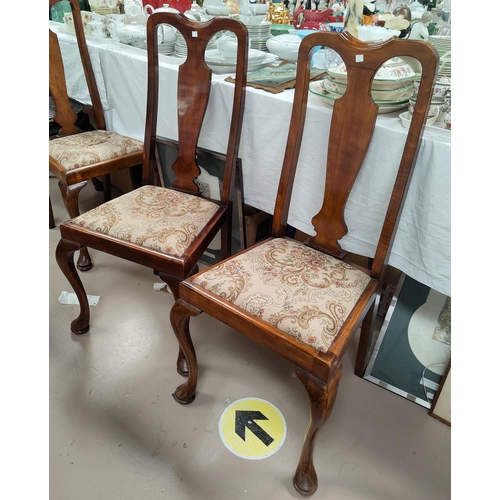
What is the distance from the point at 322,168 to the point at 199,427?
86 centimetres

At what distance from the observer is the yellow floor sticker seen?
111 cm

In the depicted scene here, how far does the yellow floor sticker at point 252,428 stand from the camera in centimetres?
111

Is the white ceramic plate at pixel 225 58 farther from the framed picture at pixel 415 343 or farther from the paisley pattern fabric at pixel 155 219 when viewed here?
the framed picture at pixel 415 343

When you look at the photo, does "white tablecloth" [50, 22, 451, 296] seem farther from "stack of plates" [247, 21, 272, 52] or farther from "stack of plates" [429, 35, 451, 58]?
"stack of plates" [247, 21, 272, 52]

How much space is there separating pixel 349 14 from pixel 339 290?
2.83 ft

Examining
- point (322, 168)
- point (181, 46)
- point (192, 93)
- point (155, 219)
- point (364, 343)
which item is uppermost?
point (181, 46)

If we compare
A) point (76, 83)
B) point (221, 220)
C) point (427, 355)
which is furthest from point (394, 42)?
point (76, 83)

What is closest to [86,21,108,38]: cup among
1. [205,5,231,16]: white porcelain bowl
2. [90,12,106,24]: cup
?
[90,12,106,24]: cup

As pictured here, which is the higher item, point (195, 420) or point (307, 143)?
point (307, 143)

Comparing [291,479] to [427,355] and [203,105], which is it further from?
[203,105]

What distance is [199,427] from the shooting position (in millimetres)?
1151

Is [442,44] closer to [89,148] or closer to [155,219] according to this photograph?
[155,219]

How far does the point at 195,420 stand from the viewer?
3.84ft

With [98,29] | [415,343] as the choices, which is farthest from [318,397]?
[98,29]
